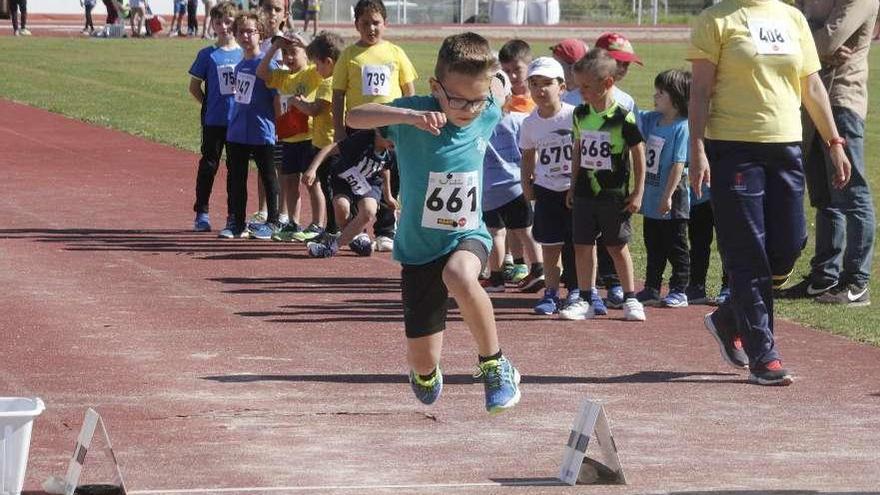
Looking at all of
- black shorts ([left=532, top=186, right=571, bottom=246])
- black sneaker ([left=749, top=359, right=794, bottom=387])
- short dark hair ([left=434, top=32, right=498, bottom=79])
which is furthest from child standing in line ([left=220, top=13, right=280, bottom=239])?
short dark hair ([left=434, top=32, right=498, bottom=79])

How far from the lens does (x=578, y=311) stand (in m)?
11.0

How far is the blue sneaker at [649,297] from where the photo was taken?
1168cm

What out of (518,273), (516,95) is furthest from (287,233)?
(516,95)

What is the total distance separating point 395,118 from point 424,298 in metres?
0.89

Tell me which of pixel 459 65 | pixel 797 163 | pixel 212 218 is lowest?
pixel 212 218

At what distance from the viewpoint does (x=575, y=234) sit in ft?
35.7

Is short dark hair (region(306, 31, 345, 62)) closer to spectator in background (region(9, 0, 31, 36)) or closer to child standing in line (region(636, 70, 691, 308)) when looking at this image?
child standing in line (region(636, 70, 691, 308))

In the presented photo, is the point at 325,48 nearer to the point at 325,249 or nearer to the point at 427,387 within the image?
the point at 325,249

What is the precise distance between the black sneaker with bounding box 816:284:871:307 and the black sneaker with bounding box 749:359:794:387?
9.74 feet

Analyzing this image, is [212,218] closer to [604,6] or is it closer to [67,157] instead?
[67,157]

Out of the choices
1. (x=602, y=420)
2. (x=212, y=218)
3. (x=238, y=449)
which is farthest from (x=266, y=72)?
(x=602, y=420)

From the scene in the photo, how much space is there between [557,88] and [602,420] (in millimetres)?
4790

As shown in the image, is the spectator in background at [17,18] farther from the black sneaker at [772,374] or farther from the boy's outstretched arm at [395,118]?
the boy's outstretched arm at [395,118]

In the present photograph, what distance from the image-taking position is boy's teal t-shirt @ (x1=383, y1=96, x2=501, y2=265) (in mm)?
7754
